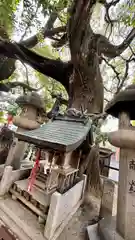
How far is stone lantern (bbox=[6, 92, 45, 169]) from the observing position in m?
4.46

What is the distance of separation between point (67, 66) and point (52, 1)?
2.82 meters

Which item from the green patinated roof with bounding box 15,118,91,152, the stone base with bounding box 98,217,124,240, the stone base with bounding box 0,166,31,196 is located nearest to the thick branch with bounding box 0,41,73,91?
the green patinated roof with bounding box 15,118,91,152

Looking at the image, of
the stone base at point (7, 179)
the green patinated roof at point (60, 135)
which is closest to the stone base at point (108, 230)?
the green patinated roof at point (60, 135)

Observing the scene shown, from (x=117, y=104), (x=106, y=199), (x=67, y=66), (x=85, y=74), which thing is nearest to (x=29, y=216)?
(x=106, y=199)

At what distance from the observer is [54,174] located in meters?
3.36

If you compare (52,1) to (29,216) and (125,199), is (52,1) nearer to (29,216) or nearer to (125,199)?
(125,199)

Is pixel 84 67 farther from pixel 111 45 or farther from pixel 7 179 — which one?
pixel 7 179

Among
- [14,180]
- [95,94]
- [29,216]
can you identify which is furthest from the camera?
[95,94]

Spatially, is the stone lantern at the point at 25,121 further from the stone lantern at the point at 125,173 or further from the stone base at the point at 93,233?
the stone base at the point at 93,233

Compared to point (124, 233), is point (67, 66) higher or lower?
higher

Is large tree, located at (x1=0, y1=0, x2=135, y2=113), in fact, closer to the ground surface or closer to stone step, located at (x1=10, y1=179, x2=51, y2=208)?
stone step, located at (x1=10, y1=179, x2=51, y2=208)

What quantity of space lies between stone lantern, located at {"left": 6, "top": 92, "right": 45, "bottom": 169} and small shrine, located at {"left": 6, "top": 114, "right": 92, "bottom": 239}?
2.96ft

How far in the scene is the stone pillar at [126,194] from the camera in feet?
7.37

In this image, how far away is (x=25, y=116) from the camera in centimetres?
460
